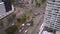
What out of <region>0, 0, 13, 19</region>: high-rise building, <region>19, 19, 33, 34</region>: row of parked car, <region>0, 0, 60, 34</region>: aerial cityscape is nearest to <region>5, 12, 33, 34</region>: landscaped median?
<region>0, 0, 60, 34</region>: aerial cityscape

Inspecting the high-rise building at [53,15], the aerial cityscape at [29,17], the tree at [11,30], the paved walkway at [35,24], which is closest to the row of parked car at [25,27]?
the aerial cityscape at [29,17]

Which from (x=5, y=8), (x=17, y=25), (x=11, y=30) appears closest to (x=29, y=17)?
(x=17, y=25)

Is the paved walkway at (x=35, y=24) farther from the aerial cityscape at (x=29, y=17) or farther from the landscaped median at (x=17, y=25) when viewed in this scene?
the landscaped median at (x=17, y=25)

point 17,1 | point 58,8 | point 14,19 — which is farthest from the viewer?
point 17,1

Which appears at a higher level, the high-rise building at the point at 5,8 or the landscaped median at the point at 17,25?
the high-rise building at the point at 5,8

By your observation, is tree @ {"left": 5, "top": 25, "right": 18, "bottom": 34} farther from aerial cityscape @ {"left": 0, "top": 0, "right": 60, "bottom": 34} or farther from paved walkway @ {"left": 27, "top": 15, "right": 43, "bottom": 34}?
paved walkway @ {"left": 27, "top": 15, "right": 43, "bottom": 34}

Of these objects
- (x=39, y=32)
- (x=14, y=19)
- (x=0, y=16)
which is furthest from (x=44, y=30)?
(x=0, y=16)

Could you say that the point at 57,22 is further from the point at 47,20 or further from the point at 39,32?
the point at 39,32
